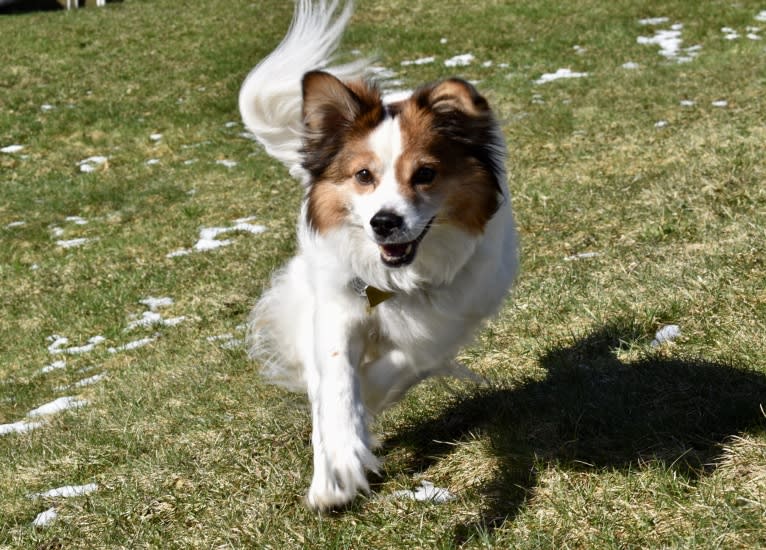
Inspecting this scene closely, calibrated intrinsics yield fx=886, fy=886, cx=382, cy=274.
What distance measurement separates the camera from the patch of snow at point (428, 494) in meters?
3.68

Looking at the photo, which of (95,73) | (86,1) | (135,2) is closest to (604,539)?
(95,73)

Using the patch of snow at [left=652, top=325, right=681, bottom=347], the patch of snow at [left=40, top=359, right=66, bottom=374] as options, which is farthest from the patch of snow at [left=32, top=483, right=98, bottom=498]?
the patch of snow at [left=652, top=325, right=681, bottom=347]

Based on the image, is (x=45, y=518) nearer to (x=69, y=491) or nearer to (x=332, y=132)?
(x=69, y=491)

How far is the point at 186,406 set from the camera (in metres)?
5.29

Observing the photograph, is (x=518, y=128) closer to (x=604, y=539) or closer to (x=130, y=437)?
(x=130, y=437)

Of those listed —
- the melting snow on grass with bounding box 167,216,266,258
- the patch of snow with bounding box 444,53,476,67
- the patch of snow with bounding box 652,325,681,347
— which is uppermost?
the patch of snow with bounding box 652,325,681,347

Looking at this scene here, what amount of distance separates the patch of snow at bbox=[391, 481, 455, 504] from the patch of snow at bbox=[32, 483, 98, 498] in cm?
154

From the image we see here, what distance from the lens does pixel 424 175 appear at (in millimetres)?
3852

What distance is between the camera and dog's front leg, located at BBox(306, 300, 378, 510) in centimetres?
343

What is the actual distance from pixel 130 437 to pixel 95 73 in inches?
597

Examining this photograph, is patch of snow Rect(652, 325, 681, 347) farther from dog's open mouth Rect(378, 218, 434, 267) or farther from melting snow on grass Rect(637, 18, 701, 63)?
melting snow on grass Rect(637, 18, 701, 63)

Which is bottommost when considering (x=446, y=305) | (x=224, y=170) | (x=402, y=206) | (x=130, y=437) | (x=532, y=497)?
(x=224, y=170)

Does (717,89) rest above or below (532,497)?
below

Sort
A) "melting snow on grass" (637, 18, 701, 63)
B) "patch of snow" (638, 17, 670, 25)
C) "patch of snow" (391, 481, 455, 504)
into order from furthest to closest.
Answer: "patch of snow" (638, 17, 670, 25)
"melting snow on grass" (637, 18, 701, 63)
"patch of snow" (391, 481, 455, 504)
